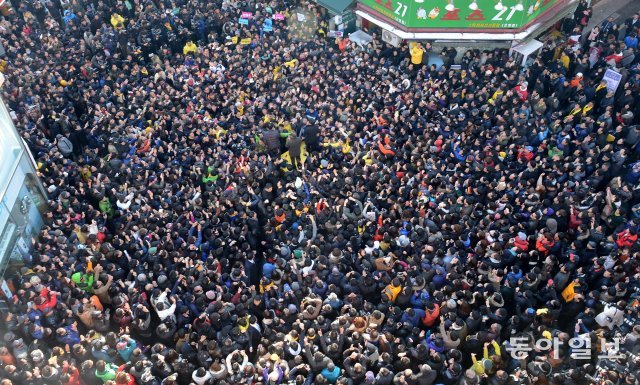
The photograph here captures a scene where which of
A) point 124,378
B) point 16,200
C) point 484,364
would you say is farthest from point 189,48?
point 484,364

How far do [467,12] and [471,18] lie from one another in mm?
247

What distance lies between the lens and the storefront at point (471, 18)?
1947cm

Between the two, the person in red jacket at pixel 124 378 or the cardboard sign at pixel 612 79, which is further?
the cardboard sign at pixel 612 79

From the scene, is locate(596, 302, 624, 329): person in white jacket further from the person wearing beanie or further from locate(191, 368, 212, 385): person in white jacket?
locate(191, 368, 212, 385): person in white jacket

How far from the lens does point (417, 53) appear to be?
65.9 feet

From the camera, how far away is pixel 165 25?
21.8m

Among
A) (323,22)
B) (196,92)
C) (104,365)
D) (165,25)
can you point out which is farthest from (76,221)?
(323,22)

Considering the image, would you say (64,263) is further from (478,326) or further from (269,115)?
(478,326)

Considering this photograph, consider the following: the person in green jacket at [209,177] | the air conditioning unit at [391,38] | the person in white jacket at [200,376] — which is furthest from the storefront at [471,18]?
the person in white jacket at [200,376]

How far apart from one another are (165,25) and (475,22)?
33.6ft

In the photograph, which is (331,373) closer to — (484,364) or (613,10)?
(484,364)

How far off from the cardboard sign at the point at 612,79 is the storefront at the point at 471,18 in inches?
116

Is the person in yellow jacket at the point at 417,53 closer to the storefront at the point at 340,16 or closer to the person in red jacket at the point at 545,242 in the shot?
the storefront at the point at 340,16

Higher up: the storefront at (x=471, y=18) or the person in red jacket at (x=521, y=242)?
the storefront at (x=471, y=18)
